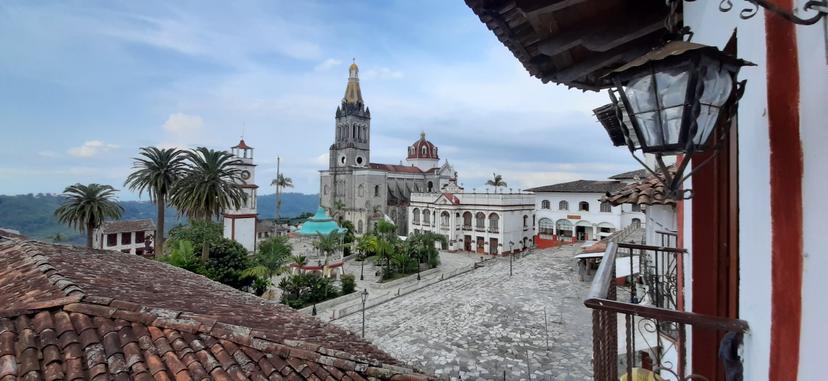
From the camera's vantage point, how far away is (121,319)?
Answer: 4.52 m

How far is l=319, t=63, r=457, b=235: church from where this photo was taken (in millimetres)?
54969

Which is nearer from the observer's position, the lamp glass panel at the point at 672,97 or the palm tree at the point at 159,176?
the lamp glass panel at the point at 672,97

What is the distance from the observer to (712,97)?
1.92 metres

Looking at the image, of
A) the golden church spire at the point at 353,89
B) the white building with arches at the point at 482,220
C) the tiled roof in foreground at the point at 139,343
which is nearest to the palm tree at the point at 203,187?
the tiled roof in foreground at the point at 139,343

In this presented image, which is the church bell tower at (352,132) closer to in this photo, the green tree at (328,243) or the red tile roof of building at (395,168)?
the red tile roof of building at (395,168)

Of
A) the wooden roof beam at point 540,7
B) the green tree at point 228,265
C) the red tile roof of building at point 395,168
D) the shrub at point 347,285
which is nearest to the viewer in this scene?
the wooden roof beam at point 540,7

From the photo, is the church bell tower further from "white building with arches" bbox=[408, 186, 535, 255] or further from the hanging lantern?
the hanging lantern

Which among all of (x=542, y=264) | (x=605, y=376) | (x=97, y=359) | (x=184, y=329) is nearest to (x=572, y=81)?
(x=605, y=376)

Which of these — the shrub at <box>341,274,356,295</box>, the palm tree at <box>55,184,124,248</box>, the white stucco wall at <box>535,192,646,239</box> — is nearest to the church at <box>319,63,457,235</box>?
the white stucco wall at <box>535,192,646,239</box>

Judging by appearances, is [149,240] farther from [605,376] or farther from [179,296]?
[605,376]

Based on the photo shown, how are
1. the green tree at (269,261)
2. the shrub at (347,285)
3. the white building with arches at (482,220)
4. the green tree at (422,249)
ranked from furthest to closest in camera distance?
the white building with arches at (482,220) < the green tree at (422,249) < the shrub at (347,285) < the green tree at (269,261)

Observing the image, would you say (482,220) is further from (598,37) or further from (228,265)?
(598,37)

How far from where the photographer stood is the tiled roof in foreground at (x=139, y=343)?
12.1ft

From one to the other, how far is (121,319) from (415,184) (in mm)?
57371
